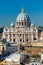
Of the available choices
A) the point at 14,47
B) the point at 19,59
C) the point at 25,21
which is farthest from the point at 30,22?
the point at 19,59

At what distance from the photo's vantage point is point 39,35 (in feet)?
241

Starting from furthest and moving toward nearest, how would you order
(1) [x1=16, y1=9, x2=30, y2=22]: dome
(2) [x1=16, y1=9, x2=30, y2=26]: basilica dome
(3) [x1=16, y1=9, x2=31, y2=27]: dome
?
1. (1) [x1=16, y1=9, x2=30, y2=22]: dome
2. (2) [x1=16, y1=9, x2=30, y2=26]: basilica dome
3. (3) [x1=16, y1=9, x2=31, y2=27]: dome

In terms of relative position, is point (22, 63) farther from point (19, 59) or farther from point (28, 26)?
point (28, 26)

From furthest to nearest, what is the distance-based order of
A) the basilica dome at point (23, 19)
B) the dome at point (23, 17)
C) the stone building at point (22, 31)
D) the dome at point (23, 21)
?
the dome at point (23, 17), the basilica dome at point (23, 19), the dome at point (23, 21), the stone building at point (22, 31)

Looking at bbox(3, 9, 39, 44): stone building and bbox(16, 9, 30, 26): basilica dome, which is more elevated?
bbox(16, 9, 30, 26): basilica dome

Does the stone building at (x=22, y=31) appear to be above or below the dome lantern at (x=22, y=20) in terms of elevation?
below

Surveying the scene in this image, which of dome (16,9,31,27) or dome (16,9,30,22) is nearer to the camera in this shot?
dome (16,9,31,27)

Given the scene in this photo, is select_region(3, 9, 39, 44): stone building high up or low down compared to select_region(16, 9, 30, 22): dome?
down

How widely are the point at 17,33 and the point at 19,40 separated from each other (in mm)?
1548

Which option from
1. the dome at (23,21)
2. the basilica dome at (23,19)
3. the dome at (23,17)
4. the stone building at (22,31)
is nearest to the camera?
the stone building at (22,31)

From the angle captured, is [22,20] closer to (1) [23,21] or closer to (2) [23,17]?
(1) [23,21]

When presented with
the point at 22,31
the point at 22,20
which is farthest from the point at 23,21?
the point at 22,31

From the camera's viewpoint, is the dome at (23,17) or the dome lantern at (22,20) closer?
the dome lantern at (22,20)

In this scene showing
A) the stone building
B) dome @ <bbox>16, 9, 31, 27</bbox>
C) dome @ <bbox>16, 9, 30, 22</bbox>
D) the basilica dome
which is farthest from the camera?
dome @ <bbox>16, 9, 30, 22</bbox>
